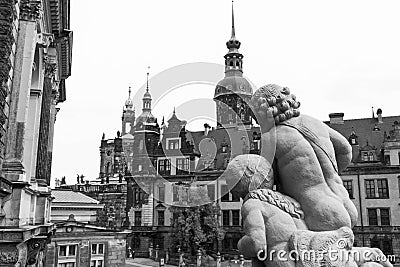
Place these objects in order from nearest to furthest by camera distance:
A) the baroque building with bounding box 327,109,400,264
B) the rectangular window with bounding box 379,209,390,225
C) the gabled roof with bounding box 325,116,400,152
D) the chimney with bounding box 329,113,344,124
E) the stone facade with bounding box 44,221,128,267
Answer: the stone facade with bounding box 44,221,128,267, the baroque building with bounding box 327,109,400,264, the rectangular window with bounding box 379,209,390,225, the gabled roof with bounding box 325,116,400,152, the chimney with bounding box 329,113,344,124

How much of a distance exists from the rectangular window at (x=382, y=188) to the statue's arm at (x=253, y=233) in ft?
122

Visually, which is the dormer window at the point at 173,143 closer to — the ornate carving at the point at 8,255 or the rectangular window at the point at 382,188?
the rectangular window at the point at 382,188

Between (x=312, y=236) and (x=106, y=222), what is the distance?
50.9 m

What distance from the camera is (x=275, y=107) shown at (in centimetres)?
395

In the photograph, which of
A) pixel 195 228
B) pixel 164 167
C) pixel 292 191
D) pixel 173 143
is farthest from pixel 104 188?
pixel 292 191

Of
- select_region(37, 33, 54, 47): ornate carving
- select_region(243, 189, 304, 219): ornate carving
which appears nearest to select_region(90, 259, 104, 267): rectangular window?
select_region(37, 33, 54, 47): ornate carving

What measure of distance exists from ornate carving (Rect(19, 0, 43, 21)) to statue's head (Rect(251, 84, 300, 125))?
821 centimetres

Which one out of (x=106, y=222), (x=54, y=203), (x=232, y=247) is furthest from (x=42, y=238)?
(x=106, y=222)

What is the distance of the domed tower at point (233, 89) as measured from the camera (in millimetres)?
50459

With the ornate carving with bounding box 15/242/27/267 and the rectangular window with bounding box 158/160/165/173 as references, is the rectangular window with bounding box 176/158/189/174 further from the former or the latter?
the ornate carving with bounding box 15/242/27/267

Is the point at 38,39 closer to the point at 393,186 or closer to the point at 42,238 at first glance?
the point at 42,238

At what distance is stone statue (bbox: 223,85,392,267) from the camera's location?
11.0 ft

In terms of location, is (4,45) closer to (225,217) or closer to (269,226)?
(269,226)

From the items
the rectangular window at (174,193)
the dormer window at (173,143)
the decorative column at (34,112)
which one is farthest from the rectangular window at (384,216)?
the decorative column at (34,112)
